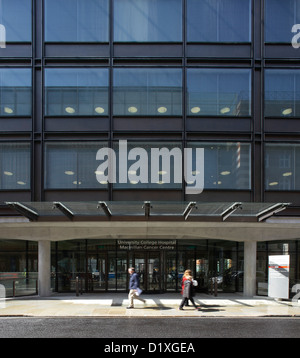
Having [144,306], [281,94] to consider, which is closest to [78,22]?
[281,94]

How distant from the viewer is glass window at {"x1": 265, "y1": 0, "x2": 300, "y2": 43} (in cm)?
1700

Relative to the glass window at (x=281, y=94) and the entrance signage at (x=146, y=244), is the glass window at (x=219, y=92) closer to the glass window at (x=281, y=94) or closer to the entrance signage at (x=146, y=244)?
the glass window at (x=281, y=94)

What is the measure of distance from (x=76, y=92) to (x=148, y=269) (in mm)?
10022

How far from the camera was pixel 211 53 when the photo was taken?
1691 cm

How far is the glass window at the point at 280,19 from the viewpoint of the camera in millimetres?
17000

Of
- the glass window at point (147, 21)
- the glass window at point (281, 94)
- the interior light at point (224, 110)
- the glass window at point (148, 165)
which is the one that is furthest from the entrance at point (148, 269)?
the glass window at point (147, 21)

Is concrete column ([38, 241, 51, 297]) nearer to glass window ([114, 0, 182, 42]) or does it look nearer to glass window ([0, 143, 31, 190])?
glass window ([0, 143, 31, 190])

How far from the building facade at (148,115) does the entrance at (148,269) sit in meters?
1.70

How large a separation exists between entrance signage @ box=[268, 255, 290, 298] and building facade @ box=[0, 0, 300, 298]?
1.94 meters

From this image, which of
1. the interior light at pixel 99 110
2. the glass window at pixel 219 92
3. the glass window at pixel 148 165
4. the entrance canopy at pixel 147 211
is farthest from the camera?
the glass window at pixel 219 92

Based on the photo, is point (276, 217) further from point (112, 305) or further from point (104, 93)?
point (104, 93)

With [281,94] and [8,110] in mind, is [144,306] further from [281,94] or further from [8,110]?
[281,94]

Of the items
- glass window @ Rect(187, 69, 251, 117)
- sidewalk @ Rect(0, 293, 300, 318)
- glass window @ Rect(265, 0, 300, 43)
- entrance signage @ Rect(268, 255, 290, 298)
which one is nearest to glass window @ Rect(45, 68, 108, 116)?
glass window @ Rect(187, 69, 251, 117)

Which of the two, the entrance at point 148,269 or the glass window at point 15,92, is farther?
the entrance at point 148,269
